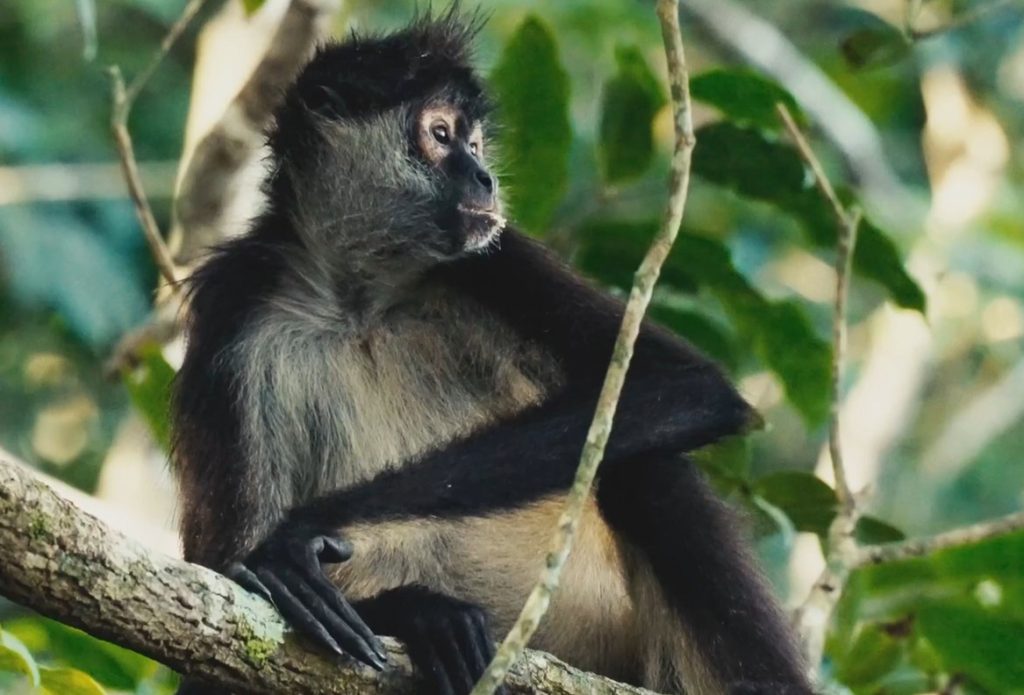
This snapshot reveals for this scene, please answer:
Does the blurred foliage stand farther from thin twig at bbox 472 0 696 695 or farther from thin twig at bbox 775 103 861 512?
thin twig at bbox 472 0 696 695

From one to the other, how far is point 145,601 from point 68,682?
643 millimetres

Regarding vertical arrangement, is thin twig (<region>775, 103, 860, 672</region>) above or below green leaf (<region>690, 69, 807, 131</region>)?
below

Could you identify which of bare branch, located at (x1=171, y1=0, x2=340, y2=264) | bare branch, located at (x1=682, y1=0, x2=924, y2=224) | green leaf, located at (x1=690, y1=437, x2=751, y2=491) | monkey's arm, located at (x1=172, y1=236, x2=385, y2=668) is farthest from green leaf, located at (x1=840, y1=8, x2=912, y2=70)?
bare branch, located at (x1=682, y1=0, x2=924, y2=224)

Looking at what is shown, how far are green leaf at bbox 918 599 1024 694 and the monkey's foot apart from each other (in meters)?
1.62

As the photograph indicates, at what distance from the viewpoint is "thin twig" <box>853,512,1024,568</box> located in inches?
194

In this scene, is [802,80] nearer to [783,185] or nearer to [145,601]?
[783,185]

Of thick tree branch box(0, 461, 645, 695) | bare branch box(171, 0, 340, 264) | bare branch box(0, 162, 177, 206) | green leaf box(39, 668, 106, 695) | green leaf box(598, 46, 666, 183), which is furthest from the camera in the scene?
bare branch box(0, 162, 177, 206)

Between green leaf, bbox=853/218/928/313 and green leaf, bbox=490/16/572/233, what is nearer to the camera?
green leaf, bbox=853/218/928/313

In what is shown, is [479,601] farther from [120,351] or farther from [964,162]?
[964,162]

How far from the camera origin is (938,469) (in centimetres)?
1109

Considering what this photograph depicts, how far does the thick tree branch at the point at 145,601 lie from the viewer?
293 cm

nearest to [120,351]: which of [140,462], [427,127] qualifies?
[140,462]

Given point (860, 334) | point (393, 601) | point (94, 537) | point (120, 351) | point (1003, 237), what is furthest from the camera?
point (860, 334)

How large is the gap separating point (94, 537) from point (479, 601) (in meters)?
2.05
